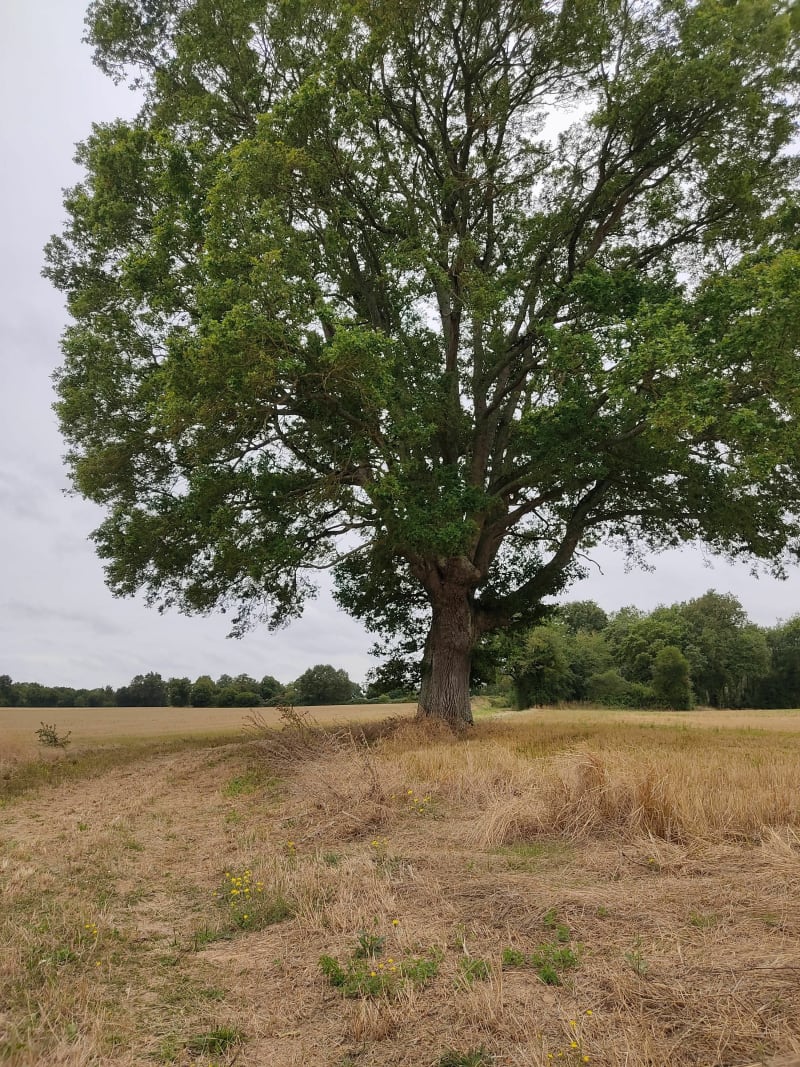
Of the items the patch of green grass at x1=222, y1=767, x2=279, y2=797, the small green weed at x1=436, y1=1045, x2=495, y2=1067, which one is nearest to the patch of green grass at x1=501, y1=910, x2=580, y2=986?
the small green weed at x1=436, y1=1045, x2=495, y2=1067

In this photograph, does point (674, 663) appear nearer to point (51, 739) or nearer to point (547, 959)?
point (51, 739)

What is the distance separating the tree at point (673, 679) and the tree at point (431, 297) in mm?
39128

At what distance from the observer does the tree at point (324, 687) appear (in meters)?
47.3

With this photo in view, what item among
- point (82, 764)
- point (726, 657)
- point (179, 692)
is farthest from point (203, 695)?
point (726, 657)

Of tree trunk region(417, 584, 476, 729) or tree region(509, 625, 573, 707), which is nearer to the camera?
tree trunk region(417, 584, 476, 729)

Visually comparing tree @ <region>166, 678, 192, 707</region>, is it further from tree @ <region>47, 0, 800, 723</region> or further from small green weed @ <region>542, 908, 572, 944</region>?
small green weed @ <region>542, 908, 572, 944</region>

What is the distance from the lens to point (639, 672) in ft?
212

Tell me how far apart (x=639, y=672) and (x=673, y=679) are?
10.8m

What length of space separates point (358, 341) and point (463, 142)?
27.5ft

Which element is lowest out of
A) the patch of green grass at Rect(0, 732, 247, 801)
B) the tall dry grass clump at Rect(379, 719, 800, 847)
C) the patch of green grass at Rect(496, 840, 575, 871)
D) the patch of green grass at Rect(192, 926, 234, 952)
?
the patch of green grass at Rect(192, 926, 234, 952)

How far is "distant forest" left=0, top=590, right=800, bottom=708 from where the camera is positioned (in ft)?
150

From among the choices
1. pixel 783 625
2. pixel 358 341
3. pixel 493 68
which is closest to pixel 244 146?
pixel 358 341

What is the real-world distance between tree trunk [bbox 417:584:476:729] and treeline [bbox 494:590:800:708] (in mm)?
27896

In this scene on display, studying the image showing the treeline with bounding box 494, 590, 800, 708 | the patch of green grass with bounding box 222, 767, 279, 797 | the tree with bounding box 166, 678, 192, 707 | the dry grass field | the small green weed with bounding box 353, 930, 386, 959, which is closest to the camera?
the dry grass field
